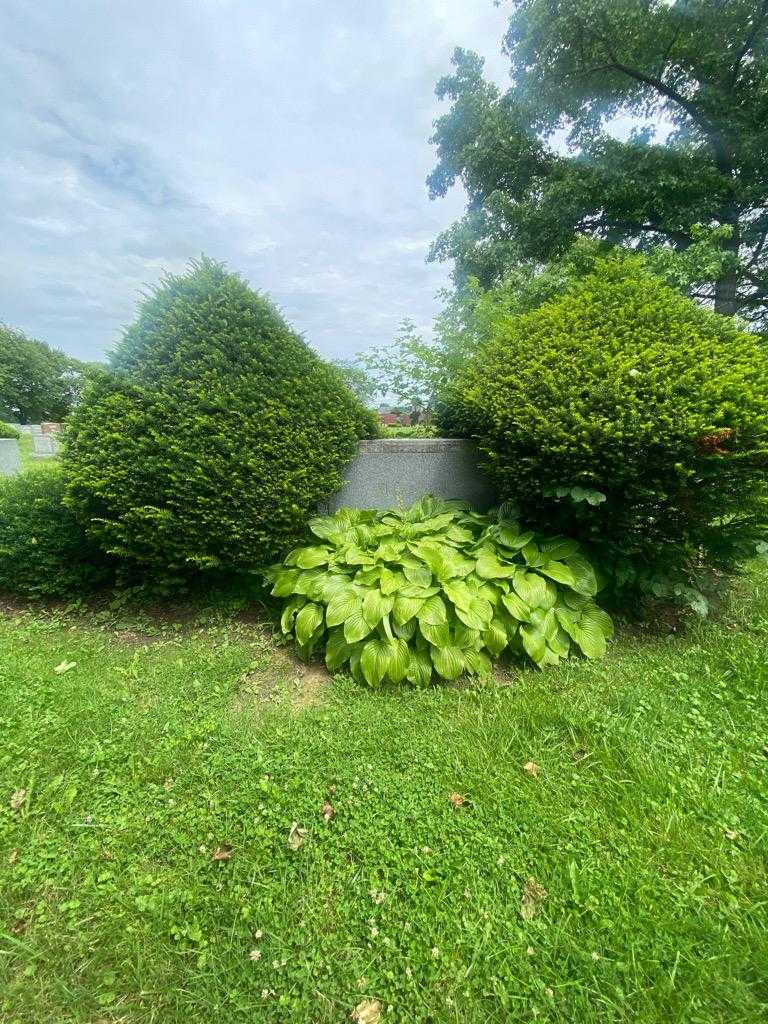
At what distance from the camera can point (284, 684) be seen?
236 cm

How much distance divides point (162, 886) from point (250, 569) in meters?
1.73

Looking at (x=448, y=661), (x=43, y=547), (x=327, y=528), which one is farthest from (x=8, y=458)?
(x=448, y=661)

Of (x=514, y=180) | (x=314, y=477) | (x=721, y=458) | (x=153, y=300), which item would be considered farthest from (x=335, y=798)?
(x=514, y=180)

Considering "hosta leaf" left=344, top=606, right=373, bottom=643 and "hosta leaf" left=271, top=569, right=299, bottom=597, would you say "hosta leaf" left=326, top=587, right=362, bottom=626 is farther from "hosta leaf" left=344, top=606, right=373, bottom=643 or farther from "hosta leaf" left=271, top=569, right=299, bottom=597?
"hosta leaf" left=271, top=569, right=299, bottom=597

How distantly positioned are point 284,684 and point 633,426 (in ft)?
7.86

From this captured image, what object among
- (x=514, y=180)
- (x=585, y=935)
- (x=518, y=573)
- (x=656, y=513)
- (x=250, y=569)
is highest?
(x=514, y=180)

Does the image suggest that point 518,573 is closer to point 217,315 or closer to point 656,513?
point 656,513

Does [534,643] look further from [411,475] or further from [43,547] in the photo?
[43,547]

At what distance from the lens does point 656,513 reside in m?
2.46

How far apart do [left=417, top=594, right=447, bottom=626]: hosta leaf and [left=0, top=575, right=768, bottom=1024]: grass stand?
0.38 meters

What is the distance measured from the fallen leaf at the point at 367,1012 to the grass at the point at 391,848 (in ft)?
0.05

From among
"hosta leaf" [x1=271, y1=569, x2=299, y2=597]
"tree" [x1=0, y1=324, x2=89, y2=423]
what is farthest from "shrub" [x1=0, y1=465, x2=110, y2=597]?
"tree" [x1=0, y1=324, x2=89, y2=423]

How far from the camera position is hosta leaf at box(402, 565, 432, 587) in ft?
7.83

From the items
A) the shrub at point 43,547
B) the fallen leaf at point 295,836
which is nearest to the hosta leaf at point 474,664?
the fallen leaf at point 295,836
